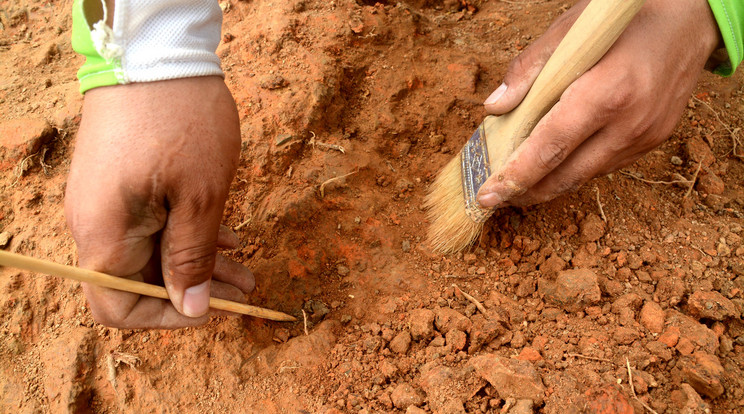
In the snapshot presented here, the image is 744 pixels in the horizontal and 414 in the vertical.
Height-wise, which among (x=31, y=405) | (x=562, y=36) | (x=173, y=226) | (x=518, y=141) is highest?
(x=173, y=226)

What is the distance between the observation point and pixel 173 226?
1.50m

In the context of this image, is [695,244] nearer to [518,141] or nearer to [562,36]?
[518,141]

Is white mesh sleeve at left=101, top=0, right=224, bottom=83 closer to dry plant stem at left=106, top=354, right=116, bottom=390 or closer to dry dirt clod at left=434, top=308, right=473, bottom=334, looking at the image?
dry plant stem at left=106, top=354, right=116, bottom=390

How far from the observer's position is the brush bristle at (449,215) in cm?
219

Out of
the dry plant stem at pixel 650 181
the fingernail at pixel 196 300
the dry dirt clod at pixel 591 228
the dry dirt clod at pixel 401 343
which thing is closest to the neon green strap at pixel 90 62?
the fingernail at pixel 196 300

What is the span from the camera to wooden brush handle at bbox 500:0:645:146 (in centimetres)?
165

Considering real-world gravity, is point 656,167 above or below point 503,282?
below

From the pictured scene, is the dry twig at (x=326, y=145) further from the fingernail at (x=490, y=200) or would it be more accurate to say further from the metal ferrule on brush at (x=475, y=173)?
the fingernail at (x=490, y=200)

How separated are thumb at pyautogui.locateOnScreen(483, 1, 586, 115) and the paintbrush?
52mm

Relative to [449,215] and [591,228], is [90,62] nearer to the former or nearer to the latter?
[449,215]

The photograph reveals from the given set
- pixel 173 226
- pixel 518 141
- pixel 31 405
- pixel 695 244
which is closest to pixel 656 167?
pixel 695 244

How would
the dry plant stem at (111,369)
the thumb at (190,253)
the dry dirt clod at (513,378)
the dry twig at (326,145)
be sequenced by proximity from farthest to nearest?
1. the dry twig at (326,145)
2. the dry plant stem at (111,369)
3. the dry dirt clod at (513,378)
4. the thumb at (190,253)

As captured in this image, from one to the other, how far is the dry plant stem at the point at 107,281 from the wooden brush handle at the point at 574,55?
1.24 m

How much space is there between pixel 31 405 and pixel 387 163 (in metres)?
Answer: 1.80
